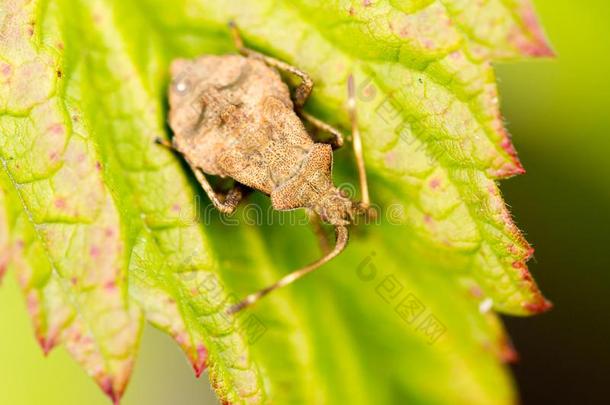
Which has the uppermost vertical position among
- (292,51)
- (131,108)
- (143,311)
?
(292,51)

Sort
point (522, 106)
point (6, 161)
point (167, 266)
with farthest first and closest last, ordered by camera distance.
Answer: point (522, 106) < point (167, 266) < point (6, 161)

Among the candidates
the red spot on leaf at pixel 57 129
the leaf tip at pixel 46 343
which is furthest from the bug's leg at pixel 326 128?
the leaf tip at pixel 46 343

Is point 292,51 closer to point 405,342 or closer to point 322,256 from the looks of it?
point 322,256

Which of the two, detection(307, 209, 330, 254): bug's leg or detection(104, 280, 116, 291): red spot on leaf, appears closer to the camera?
detection(104, 280, 116, 291): red spot on leaf

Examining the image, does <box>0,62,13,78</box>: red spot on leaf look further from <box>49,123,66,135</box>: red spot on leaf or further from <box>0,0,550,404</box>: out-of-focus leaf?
<box>49,123,66,135</box>: red spot on leaf

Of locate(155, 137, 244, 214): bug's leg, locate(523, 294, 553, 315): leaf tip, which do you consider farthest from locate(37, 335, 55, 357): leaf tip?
locate(523, 294, 553, 315): leaf tip

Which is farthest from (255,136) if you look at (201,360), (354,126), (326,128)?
(201,360)

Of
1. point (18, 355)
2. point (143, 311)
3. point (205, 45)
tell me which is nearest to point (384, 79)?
point (205, 45)
